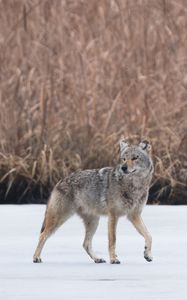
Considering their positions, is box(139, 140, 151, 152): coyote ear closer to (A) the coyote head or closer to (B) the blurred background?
(A) the coyote head

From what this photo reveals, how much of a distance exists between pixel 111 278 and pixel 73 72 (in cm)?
618

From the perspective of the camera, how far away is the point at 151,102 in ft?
38.9

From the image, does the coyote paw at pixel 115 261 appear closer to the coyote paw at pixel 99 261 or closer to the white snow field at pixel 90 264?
the white snow field at pixel 90 264

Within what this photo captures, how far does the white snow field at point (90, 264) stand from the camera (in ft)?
18.5

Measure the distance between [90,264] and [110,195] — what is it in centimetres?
64

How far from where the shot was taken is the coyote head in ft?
24.4

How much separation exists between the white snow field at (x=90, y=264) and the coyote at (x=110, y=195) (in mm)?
229

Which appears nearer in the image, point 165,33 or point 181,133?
point 181,133

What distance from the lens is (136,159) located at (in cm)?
746

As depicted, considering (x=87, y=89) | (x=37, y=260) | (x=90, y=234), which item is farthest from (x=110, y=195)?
(x=87, y=89)

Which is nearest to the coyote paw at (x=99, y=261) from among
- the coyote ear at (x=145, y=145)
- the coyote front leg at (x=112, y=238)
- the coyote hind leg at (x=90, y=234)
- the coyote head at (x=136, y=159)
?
the coyote hind leg at (x=90, y=234)

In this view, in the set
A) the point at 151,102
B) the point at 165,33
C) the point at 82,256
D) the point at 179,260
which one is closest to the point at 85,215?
the point at 82,256

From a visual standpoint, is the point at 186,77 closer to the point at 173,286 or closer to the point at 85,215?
the point at 85,215

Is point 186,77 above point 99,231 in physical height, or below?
above
